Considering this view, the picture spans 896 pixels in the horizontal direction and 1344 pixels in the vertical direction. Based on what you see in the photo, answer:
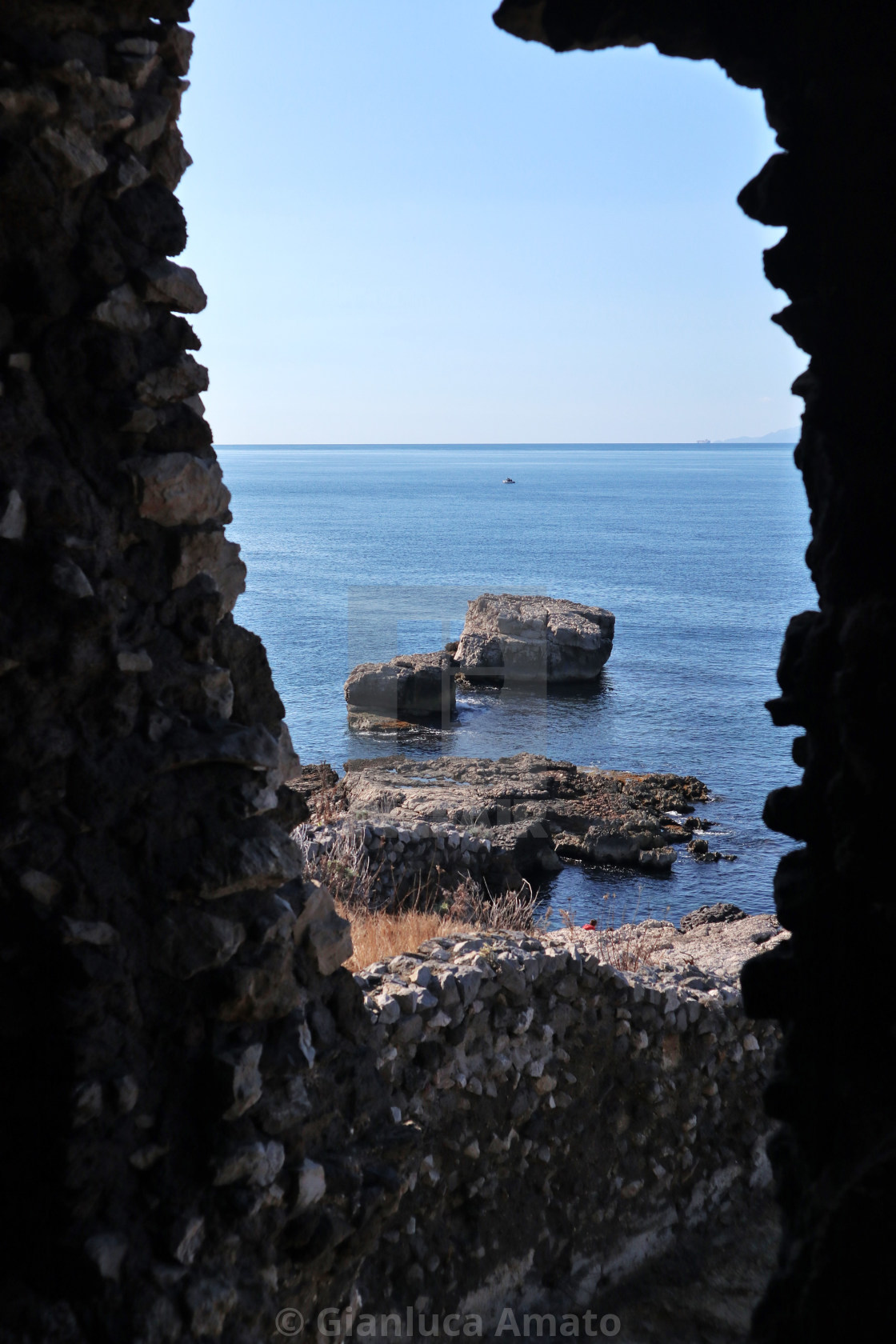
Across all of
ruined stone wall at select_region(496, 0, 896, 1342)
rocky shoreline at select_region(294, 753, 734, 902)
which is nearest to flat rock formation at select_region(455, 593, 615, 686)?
rocky shoreline at select_region(294, 753, 734, 902)

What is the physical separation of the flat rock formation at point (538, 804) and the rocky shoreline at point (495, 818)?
0.12ft

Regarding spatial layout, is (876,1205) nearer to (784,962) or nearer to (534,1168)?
(784,962)

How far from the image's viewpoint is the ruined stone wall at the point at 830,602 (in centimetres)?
240

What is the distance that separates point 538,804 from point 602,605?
1683 inches

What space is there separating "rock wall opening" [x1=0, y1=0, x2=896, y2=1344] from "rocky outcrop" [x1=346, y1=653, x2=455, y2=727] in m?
33.4

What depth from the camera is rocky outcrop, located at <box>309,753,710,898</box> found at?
44.1ft

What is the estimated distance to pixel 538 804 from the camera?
2644 centimetres

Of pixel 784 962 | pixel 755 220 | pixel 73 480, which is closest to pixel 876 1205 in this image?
pixel 784 962

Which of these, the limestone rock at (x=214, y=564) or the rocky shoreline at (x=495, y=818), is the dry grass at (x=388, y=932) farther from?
the limestone rock at (x=214, y=564)

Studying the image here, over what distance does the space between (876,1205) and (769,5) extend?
2.71 m

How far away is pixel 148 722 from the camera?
3857 mm

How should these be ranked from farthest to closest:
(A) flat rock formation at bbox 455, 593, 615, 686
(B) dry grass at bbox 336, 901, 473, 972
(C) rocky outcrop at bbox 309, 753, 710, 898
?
1. (A) flat rock formation at bbox 455, 593, 615, 686
2. (C) rocky outcrop at bbox 309, 753, 710, 898
3. (B) dry grass at bbox 336, 901, 473, 972

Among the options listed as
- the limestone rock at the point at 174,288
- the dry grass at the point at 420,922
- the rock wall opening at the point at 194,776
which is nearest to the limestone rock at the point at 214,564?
the rock wall opening at the point at 194,776

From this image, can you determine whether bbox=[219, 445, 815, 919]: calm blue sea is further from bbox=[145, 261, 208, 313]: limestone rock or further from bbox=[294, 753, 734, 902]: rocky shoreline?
bbox=[145, 261, 208, 313]: limestone rock
